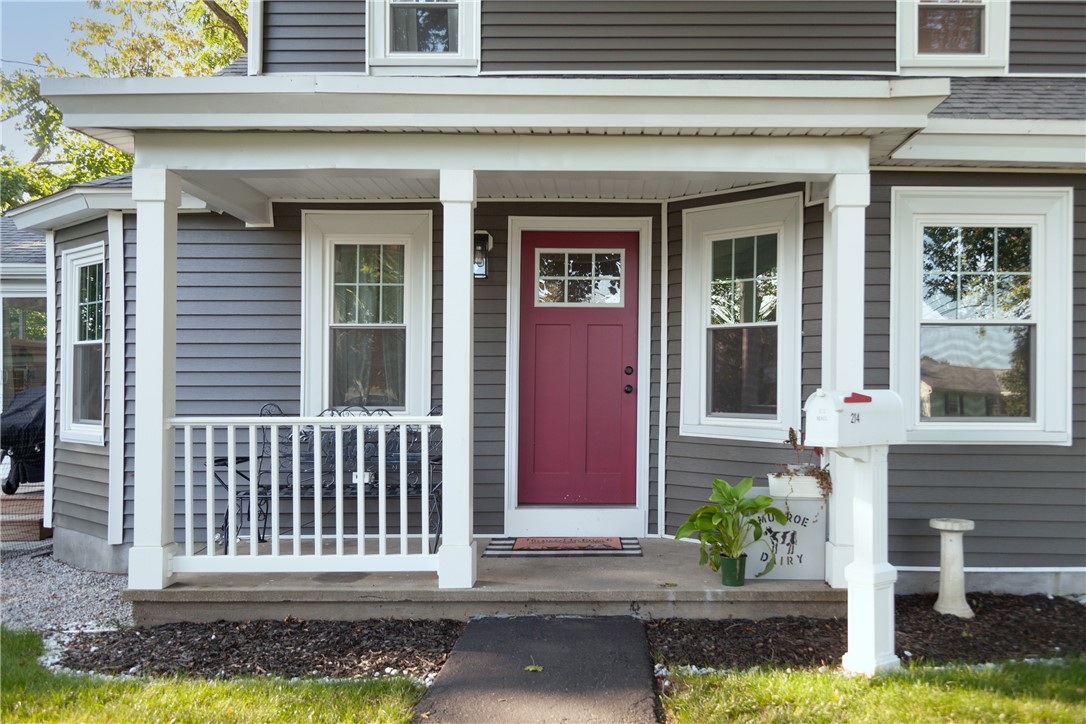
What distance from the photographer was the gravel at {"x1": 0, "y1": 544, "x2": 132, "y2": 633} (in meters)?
4.18

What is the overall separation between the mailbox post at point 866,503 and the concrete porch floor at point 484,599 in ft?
2.20

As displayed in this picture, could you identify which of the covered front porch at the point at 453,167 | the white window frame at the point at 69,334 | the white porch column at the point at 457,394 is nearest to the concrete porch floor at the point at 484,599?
the covered front porch at the point at 453,167

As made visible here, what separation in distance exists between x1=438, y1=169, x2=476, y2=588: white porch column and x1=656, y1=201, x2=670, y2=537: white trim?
5.38 feet

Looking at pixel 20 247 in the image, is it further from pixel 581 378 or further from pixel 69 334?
pixel 581 378

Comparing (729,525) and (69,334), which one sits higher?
(69,334)

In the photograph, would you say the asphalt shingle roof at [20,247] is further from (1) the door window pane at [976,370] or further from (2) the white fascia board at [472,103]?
(1) the door window pane at [976,370]

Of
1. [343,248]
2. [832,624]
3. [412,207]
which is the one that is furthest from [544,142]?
[832,624]

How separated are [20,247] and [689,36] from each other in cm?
865

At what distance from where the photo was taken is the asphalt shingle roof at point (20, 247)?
8.55 m

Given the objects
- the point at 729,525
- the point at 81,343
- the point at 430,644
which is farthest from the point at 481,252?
the point at 81,343

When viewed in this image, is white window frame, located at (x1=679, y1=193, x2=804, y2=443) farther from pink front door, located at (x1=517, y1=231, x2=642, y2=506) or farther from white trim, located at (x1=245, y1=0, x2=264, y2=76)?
white trim, located at (x1=245, y1=0, x2=264, y2=76)

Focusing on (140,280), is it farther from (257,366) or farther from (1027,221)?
(1027,221)

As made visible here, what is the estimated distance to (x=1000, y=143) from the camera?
13.7ft

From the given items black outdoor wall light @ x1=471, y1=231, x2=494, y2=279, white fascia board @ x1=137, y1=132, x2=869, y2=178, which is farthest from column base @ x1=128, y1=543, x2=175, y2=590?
black outdoor wall light @ x1=471, y1=231, x2=494, y2=279
